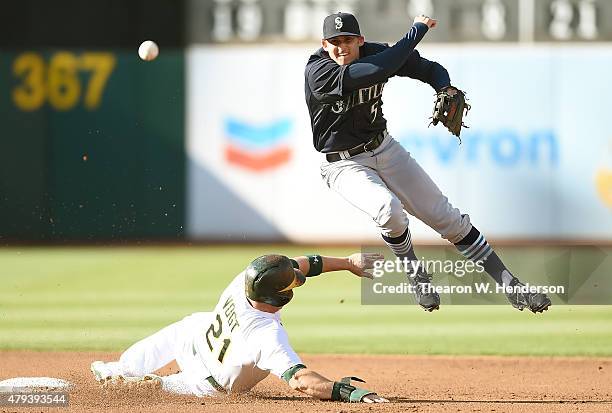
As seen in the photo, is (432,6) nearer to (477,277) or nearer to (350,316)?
(350,316)

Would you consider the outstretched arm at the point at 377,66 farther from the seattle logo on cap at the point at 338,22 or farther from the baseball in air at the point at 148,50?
the baseball in air at the point at 148,50

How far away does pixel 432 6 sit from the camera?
51.7 ft

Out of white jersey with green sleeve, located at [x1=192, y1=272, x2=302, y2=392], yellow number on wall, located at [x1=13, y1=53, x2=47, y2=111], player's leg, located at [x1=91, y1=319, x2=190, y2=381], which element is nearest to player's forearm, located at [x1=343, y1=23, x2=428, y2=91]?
white jersey with green sleeve, located at [x1=192, y1=272, x2=302, y2=392]

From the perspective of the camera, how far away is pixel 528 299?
588 centimetres

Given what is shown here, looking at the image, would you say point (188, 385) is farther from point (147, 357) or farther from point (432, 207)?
point (432, 207)

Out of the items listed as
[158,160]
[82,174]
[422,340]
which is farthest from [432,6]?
[422,340]

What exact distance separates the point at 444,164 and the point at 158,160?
13.5 feet

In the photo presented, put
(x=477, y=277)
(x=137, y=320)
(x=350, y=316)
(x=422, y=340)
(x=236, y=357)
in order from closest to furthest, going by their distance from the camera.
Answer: (x=236, y=357), (x=477, y=277), (x=422, y=340), (x=137, y=320), (x=350, y=316)

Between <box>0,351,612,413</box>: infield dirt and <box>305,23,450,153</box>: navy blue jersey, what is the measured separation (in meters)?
1.44

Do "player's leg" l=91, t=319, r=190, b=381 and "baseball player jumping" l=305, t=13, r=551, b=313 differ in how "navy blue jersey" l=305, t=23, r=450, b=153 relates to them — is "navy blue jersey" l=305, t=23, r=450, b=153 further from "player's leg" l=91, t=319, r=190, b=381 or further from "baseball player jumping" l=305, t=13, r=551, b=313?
"player's leg" l=91, t=319, r=190, b=381

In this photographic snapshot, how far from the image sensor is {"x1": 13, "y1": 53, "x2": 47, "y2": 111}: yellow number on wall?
16.3 m

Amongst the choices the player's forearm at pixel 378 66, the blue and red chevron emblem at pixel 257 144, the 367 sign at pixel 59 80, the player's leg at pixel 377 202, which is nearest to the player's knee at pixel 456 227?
the player's leg at pixel 377 202

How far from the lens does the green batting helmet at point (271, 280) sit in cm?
521

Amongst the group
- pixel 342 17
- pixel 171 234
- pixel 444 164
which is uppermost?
pixel 342 17
